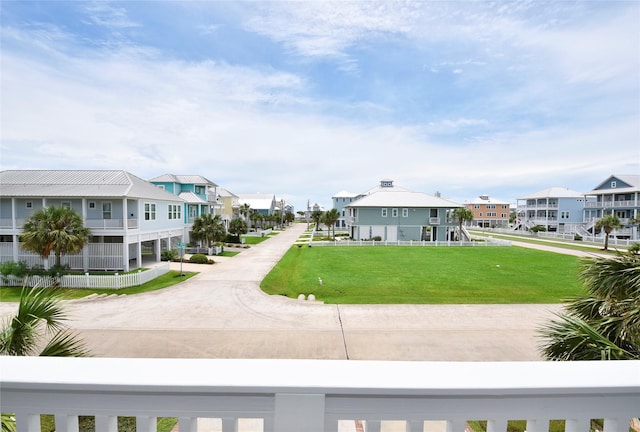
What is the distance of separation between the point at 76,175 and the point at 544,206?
7589cm

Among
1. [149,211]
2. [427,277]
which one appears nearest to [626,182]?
[427,277]

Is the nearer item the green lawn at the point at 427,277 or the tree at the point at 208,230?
the green lawn at the point at 427,277

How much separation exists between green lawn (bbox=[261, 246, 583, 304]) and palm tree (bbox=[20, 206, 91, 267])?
10872 mm

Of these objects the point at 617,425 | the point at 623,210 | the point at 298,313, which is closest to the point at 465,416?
the point at 617,425

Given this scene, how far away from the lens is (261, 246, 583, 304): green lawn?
52.2 ft

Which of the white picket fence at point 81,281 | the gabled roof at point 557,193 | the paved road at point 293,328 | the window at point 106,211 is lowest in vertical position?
the paved road at point 293,328

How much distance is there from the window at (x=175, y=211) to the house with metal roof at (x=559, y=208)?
65.7m

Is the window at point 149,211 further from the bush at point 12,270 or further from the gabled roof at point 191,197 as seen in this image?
the gabled roof at point 191,197

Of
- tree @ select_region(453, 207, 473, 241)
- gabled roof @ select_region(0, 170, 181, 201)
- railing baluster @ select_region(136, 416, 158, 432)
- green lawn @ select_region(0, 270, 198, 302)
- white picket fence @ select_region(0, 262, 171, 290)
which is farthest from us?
tree @ select_region(453, 207, 473, 241)

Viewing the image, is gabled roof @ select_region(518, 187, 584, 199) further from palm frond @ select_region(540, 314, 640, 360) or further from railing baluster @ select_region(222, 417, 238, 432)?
railing baluster @ select_region(222, 417, 238, 432)

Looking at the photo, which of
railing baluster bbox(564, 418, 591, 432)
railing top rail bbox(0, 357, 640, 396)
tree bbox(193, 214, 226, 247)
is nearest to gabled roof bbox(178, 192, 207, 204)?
tree bbox(193, 214, 226, 247)

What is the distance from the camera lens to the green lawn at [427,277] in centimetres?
1592

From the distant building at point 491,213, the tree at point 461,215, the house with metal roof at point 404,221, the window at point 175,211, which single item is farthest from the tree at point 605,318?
the distant building at point 491,213

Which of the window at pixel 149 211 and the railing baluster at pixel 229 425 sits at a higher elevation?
the window at pixel 149 211
